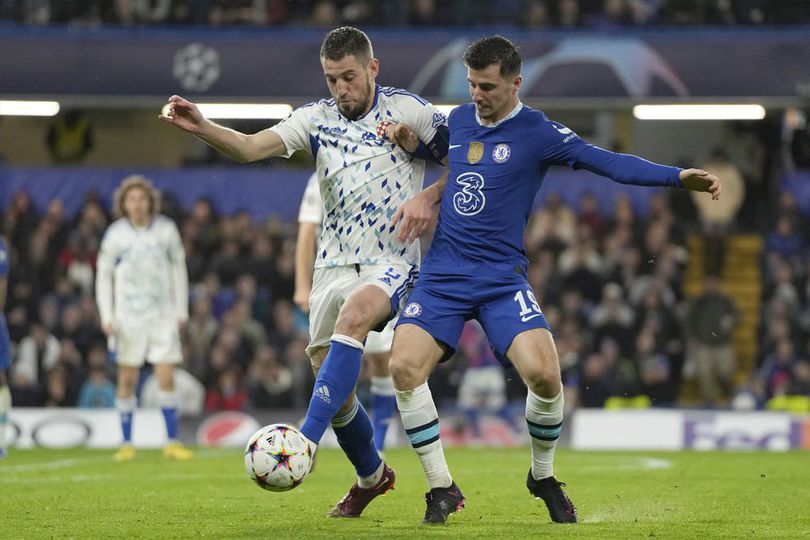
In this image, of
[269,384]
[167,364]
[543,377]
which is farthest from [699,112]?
[543,377]

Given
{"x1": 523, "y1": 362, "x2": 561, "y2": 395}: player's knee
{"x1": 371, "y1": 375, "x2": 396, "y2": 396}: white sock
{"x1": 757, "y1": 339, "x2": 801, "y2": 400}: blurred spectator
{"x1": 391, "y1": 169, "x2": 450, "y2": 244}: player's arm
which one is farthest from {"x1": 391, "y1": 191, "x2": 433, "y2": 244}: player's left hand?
{"x1": 757, "y1": 339, "x2": 801, "y2": 400}: blurred spectator

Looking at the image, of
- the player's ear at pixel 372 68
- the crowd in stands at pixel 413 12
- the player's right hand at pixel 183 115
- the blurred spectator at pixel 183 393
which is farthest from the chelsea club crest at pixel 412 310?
the crowd in stands at pixel 413 12

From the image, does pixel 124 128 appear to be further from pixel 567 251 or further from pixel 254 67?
pixel 567 251

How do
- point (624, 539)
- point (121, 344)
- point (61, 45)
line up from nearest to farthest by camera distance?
point (624, 539)
point (121, 344)
point (61, 45)

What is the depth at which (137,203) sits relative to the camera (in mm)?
13000

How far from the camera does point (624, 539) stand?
616 cm

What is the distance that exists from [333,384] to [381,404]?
420cm

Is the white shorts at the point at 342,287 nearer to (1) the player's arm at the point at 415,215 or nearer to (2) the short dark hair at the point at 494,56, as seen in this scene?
(1) the player's arm at the point at 415,215

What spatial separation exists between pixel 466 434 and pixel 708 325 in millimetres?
3865

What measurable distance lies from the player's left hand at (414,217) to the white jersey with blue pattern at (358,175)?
22 cm

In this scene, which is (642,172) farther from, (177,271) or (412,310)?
(177,271)

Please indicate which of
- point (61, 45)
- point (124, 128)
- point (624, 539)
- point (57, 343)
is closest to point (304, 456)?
point (624, 539)

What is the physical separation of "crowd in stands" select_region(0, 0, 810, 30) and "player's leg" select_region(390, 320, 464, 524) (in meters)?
12.9

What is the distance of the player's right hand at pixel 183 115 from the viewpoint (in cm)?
639
